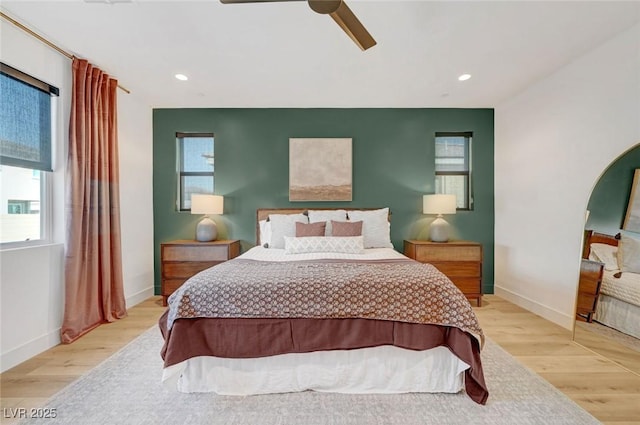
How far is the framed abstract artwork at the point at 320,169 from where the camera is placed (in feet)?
13.1

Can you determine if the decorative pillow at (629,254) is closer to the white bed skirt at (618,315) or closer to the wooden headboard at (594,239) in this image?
the wooden headboard at (594,239)

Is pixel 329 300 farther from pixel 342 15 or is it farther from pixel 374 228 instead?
pixel 374 228

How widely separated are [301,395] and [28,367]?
2043mm

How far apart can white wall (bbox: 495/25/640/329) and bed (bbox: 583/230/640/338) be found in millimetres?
354

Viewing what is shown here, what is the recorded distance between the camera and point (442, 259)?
349 centimetres

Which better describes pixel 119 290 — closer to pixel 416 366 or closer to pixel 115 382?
pixel 115 382

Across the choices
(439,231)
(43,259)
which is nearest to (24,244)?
(43,259)

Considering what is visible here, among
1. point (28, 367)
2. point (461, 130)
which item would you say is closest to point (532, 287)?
point (461, 130)

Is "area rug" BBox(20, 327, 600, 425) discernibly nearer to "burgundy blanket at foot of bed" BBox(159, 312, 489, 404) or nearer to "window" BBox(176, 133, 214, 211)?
"burgundy blanket at foot of bed" BBox(159, 312, 489, 404)

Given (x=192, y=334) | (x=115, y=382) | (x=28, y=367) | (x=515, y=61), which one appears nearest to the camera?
(x=192, y=334)

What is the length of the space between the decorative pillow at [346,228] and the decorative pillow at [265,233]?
0.80m

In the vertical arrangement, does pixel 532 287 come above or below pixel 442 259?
below

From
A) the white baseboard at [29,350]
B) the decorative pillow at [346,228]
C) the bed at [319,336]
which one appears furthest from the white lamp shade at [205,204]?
the bed at [319,336]

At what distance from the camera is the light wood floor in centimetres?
175
